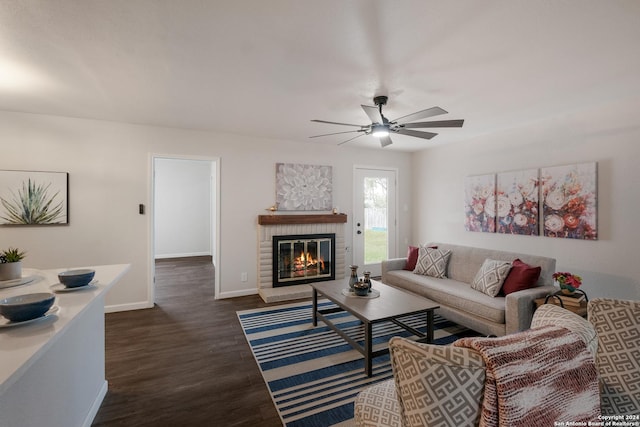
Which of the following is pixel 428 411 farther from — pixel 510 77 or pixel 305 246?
pixel 305 246

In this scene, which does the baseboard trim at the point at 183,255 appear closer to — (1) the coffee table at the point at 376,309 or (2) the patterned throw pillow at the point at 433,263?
(1) the coffee table at the point at 376,309

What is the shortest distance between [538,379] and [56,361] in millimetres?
2044

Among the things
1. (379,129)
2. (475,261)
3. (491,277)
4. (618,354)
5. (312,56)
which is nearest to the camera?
(618,354)

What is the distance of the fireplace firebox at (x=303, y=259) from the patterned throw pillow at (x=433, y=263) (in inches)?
58.2

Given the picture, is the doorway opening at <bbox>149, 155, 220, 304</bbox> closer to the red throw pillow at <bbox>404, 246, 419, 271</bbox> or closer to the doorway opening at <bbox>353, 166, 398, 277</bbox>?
the doorway opening at <bbox>353, 166, 398, 277</bbox>

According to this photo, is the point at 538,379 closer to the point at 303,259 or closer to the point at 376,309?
the point at 376,309

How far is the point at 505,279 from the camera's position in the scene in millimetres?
2984

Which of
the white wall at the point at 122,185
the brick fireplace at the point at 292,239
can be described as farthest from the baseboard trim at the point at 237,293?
the brick fireplace at the point at 292,239

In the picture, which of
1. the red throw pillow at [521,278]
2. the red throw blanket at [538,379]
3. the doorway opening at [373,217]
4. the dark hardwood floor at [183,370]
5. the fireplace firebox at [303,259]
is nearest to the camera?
the red throw blanket at [538,379]

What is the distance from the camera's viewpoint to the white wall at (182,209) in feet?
23.4

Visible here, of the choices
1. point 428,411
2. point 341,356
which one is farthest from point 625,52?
point 341,356

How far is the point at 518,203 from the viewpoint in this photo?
3789 millimetres

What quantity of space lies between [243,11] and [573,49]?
7.34 feet

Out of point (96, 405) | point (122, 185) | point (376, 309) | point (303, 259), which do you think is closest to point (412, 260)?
point (303, 259)
